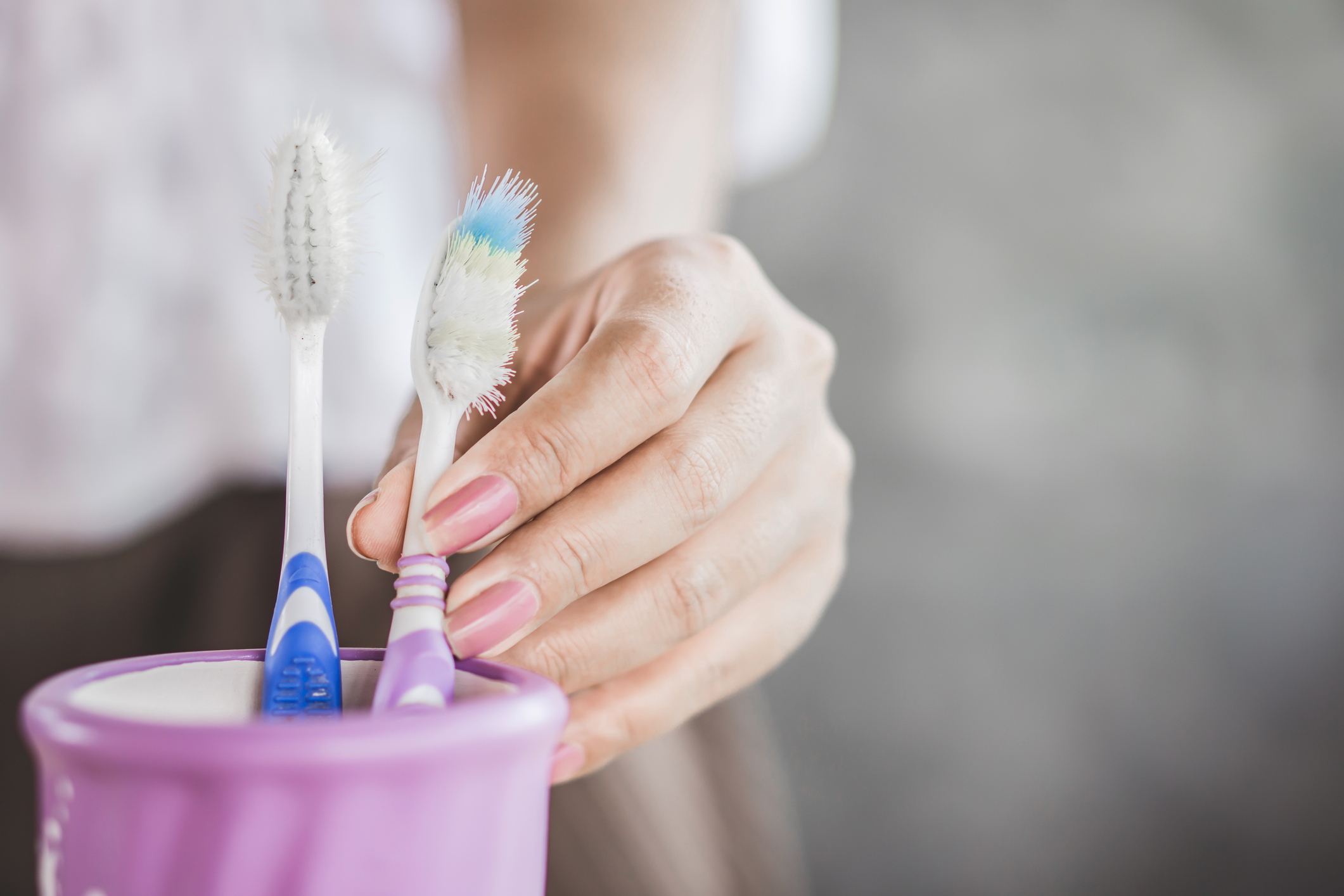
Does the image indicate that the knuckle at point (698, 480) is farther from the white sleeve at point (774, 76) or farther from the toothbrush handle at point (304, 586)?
the white sleeve at point (774, 76)

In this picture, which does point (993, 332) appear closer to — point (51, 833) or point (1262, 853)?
point (1262, 853)

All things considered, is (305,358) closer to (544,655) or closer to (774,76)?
(544,655)

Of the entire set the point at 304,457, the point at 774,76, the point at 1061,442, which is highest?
the point at 774,76

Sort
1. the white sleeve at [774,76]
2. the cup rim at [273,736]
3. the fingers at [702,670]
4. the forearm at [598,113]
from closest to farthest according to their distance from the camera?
1. the cup rim at [273,736]
2. the fingers at [702,670]
3. the forearm at [598,113]
4. the white sleeve at [774,76]

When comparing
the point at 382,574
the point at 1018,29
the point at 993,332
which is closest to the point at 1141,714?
the point at 993,332

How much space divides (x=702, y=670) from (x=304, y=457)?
0.69 ft

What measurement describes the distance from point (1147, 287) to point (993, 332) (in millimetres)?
232

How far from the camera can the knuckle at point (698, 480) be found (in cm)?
31

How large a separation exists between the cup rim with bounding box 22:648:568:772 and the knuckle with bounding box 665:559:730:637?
0.53 ft

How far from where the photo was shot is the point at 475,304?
0.26 m

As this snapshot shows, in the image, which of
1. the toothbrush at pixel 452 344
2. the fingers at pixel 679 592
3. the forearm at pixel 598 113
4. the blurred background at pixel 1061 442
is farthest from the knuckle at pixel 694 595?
the blurred background at pixel 1061 442

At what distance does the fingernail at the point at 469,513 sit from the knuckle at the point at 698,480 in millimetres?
61

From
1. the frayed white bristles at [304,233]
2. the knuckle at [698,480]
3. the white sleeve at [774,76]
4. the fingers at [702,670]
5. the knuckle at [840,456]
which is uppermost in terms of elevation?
the white sleeve at [774,76]

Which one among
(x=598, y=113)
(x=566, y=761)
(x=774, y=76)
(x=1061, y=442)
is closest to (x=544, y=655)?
(x=566, y=761)
